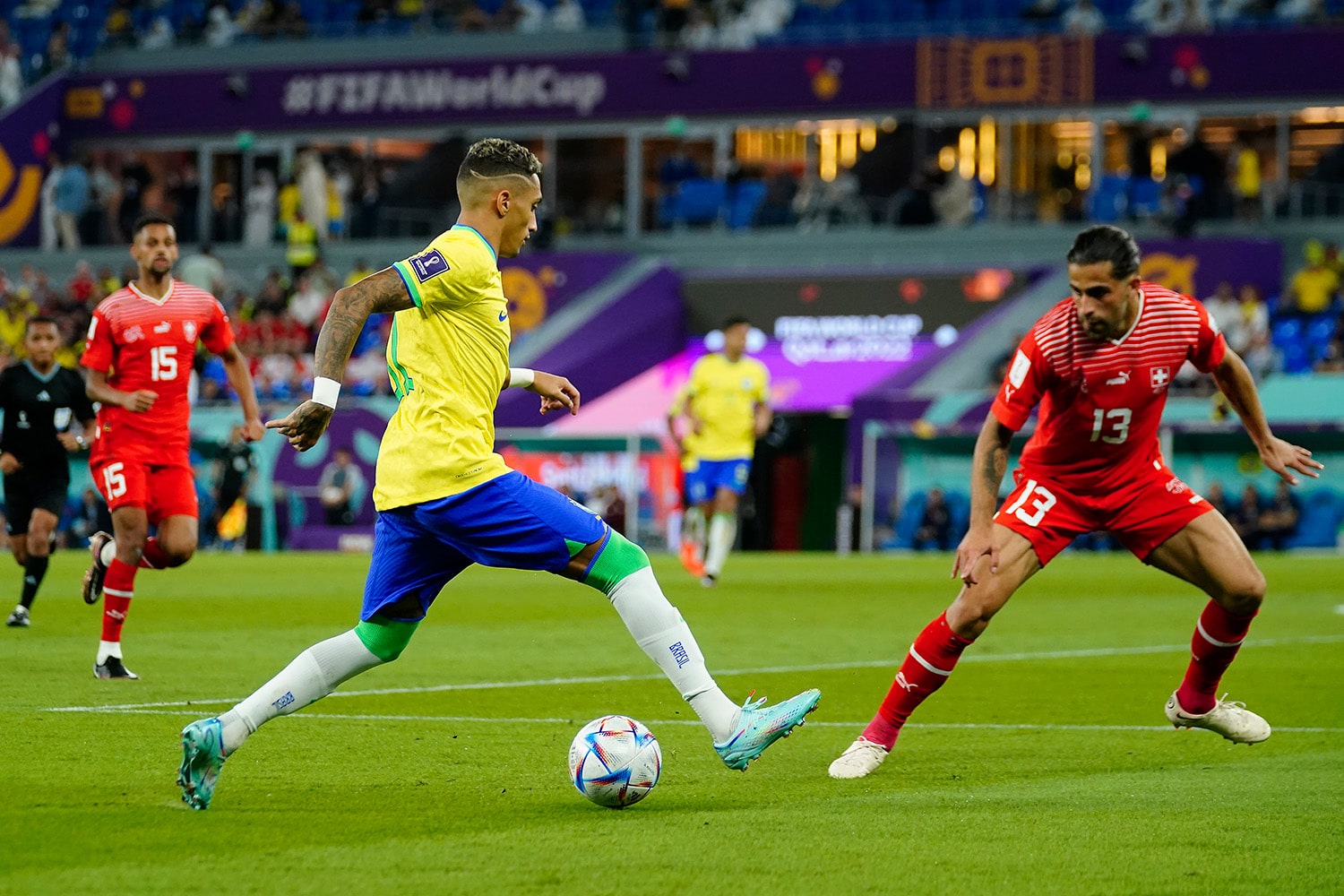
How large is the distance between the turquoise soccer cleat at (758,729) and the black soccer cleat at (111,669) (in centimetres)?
470

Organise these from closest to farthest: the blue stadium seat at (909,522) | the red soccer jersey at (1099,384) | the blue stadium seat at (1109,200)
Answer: the red soccer jersey at (1099,384)
the blue stadium seat at (909,522)
the blue stadium seat at (1109,200)

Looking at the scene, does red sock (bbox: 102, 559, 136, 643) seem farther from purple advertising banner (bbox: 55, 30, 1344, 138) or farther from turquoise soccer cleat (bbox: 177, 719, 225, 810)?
purple advertising banner (bbox: 55, 30, 1344, 138)

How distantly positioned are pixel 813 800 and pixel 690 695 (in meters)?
0.57

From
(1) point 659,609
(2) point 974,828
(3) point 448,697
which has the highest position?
(1) point 659,609

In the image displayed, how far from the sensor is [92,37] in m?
41.6

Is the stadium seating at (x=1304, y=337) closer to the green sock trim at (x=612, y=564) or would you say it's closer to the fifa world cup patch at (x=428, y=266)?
the green sock trim at (x=612, y=564)

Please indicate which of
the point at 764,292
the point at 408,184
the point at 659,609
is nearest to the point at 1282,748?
the point at 659,609

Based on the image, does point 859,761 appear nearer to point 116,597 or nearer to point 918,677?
point 918,677

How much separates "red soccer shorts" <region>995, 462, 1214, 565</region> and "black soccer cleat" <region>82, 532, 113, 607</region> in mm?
5360

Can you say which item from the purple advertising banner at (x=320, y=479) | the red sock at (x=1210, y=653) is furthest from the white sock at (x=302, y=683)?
the purple advertising banner at (x=320, y=479)

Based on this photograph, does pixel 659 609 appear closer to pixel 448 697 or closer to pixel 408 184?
pixel 448 697

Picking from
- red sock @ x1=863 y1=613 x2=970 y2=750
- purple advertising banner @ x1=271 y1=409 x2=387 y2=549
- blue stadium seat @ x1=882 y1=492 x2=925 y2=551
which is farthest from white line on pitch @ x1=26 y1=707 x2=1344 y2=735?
purple advertising banner @ x1=271 y1=409 x2=387 y2=549

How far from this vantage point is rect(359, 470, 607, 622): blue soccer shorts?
6.27 m

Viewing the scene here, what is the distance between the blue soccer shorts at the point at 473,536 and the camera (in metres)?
6.27
